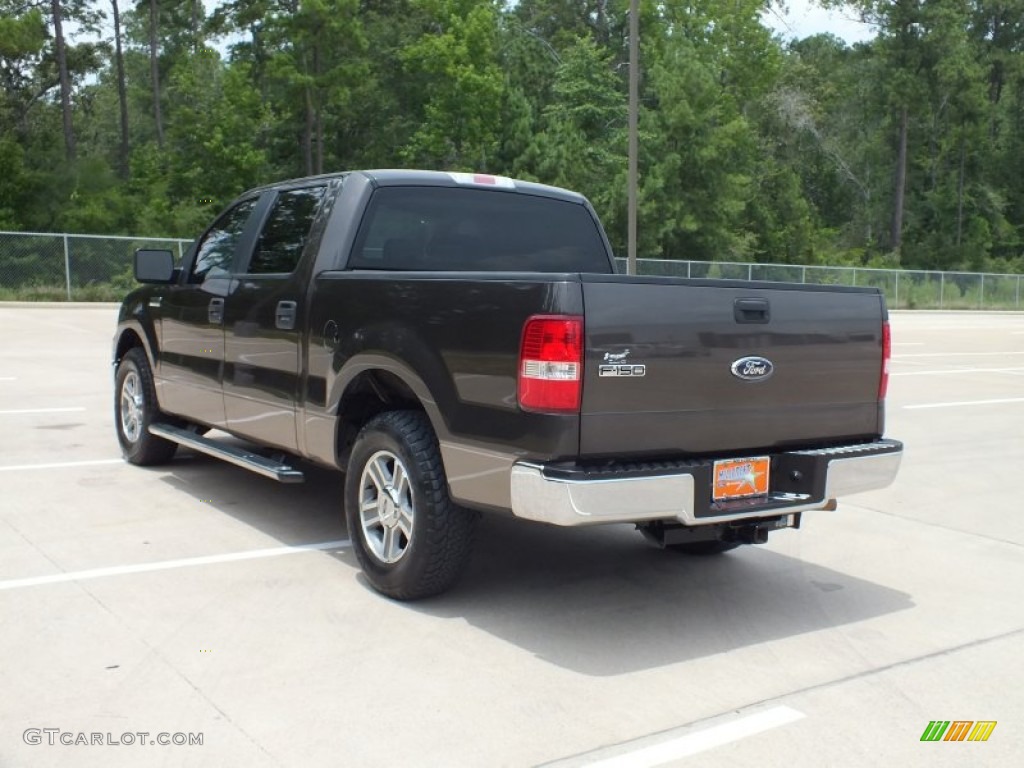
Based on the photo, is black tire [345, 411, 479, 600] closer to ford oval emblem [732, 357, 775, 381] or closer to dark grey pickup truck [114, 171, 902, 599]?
dark grey pickup truck [114, 171, 902, 599]

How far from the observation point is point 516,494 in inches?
174

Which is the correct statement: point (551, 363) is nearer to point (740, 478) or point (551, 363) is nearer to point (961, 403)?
point (740, 478)

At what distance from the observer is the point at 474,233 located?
631cm

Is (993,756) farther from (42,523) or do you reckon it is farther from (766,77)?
(766,77)

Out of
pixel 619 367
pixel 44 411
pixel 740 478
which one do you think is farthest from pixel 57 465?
pixel 740 478

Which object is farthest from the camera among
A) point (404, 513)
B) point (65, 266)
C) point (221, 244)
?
point (65, 266)

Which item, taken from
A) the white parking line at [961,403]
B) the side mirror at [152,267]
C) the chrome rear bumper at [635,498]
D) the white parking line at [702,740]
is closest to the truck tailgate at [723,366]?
the chrome rear bumper at [635,498]

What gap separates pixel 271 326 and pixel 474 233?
1.26 meters

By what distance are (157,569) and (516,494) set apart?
2246 mm

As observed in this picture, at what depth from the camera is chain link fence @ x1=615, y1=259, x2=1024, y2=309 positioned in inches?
1554

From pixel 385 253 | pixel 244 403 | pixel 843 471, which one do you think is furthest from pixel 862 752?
pixel 244 403

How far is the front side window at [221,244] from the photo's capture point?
7.04 metres

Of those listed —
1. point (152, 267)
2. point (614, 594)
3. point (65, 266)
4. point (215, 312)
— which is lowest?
point (614, 594)

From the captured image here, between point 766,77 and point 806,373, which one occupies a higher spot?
point 766,77
